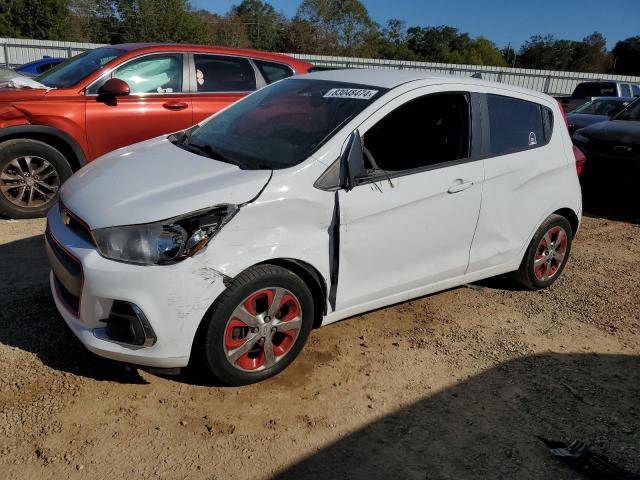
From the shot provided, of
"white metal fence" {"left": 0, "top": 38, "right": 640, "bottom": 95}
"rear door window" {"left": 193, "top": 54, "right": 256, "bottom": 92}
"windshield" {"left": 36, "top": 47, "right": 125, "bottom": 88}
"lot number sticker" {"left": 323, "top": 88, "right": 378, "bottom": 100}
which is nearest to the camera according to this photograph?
"lot number sticker" {"left": 323, "top": 88, "right": 378, "bottom": 100}

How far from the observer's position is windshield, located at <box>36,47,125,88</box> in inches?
227

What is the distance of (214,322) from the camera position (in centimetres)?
285

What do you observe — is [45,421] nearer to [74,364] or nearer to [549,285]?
[74,364]

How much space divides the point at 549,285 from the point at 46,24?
52691mm

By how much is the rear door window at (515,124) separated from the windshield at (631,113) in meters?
4.69

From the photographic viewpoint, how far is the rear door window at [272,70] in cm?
660

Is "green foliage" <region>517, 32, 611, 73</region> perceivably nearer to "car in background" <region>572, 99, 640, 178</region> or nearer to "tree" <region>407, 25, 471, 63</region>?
"tree" <region>407, 25, 471, 63</region>

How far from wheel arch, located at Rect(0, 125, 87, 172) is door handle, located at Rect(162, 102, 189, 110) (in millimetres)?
987

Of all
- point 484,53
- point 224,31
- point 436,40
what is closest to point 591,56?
point 484,53

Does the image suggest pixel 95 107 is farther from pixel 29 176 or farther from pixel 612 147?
pixel 612 147

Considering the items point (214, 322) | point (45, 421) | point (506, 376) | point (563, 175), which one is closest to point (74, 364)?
point (45, 421)

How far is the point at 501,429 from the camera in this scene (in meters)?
2.97

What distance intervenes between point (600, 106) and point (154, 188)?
1203 centimetres

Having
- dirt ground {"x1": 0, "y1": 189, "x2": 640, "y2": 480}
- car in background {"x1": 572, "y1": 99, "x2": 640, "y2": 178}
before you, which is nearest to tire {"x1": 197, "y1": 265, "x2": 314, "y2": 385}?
dirt ground {"x1": 0, "y1": 189, "x2": 640, "y2": 480}
